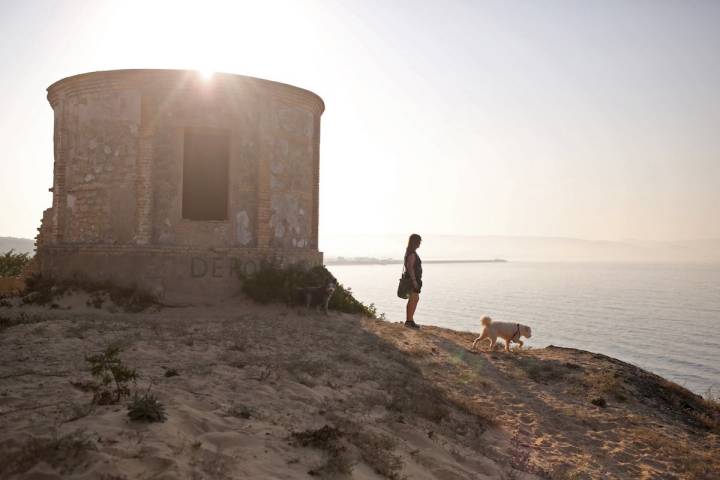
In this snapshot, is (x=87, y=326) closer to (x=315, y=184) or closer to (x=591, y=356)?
(x=315, y=184)

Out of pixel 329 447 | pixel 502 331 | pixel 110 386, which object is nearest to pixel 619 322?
pixel 502 331

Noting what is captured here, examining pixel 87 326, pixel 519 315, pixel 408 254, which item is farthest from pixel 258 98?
pixel 519 315

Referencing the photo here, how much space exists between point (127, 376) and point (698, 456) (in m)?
7.11

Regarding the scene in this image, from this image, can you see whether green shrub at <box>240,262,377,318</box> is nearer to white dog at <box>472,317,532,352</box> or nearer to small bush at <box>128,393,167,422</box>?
white dog at <box>472,317,532,352</box>

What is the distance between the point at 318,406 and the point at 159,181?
810cm

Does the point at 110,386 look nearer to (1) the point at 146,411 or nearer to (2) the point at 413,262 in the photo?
(1) the point at 146,411

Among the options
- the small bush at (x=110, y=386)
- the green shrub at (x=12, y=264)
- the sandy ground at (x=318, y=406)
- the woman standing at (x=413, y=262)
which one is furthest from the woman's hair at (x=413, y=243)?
the green shrub at (x=12, y=264)

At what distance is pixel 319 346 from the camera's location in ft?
28.1

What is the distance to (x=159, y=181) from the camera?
11547mm

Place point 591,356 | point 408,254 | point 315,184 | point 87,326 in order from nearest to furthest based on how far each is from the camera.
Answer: point 87,326
point 591,356
point 408,254
point 315,184

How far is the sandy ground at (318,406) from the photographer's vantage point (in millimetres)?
3650

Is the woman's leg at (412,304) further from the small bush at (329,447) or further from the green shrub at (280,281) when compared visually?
the small bush at (329,447)

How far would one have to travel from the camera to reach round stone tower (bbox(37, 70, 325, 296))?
11.4 metres

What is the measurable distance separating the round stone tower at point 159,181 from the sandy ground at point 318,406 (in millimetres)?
1138
